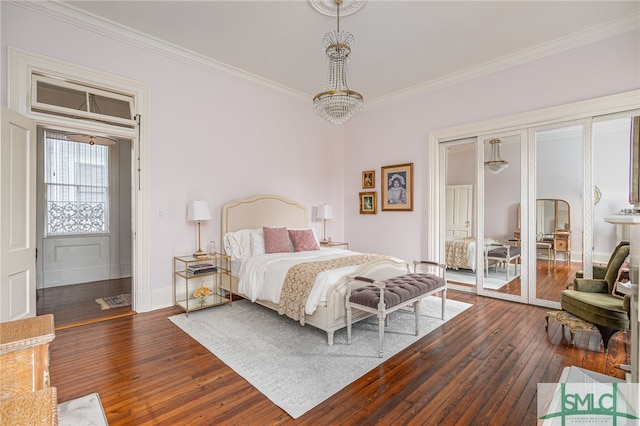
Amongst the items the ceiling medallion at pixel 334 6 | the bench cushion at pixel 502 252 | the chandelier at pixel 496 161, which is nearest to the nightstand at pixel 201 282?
the ceiling medallion at pixel 334 6

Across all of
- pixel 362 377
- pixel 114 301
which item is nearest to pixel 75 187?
pixel 114 301

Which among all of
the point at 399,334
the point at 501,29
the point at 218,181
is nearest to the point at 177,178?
the point at 218,181

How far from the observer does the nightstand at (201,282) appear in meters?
3.99

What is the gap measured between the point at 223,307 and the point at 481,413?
10.4ft

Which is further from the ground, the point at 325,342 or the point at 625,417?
the point at 625,417

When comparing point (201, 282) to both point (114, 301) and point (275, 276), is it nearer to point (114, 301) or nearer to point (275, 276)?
point (114, 301)

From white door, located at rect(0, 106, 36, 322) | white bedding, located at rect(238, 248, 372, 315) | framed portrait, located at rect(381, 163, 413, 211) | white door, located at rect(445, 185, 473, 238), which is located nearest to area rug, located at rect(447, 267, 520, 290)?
white door, located at rect(445, 185, 473, 238)

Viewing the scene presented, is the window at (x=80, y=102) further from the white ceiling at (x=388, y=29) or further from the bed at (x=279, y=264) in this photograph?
the bed at (x=279, y=264)

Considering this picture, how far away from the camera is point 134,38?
3791 millimetres

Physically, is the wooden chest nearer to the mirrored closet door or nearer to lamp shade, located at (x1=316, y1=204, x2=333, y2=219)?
lamp shade, located at (x1=316, y1=204, x2=333, y2=219)

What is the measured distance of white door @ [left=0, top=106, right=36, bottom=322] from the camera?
2754 millimetres

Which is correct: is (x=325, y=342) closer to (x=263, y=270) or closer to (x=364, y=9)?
(x=263, y=270)

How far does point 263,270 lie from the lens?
12.4 feet

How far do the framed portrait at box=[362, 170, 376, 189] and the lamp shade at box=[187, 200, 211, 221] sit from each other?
3.20 meters
